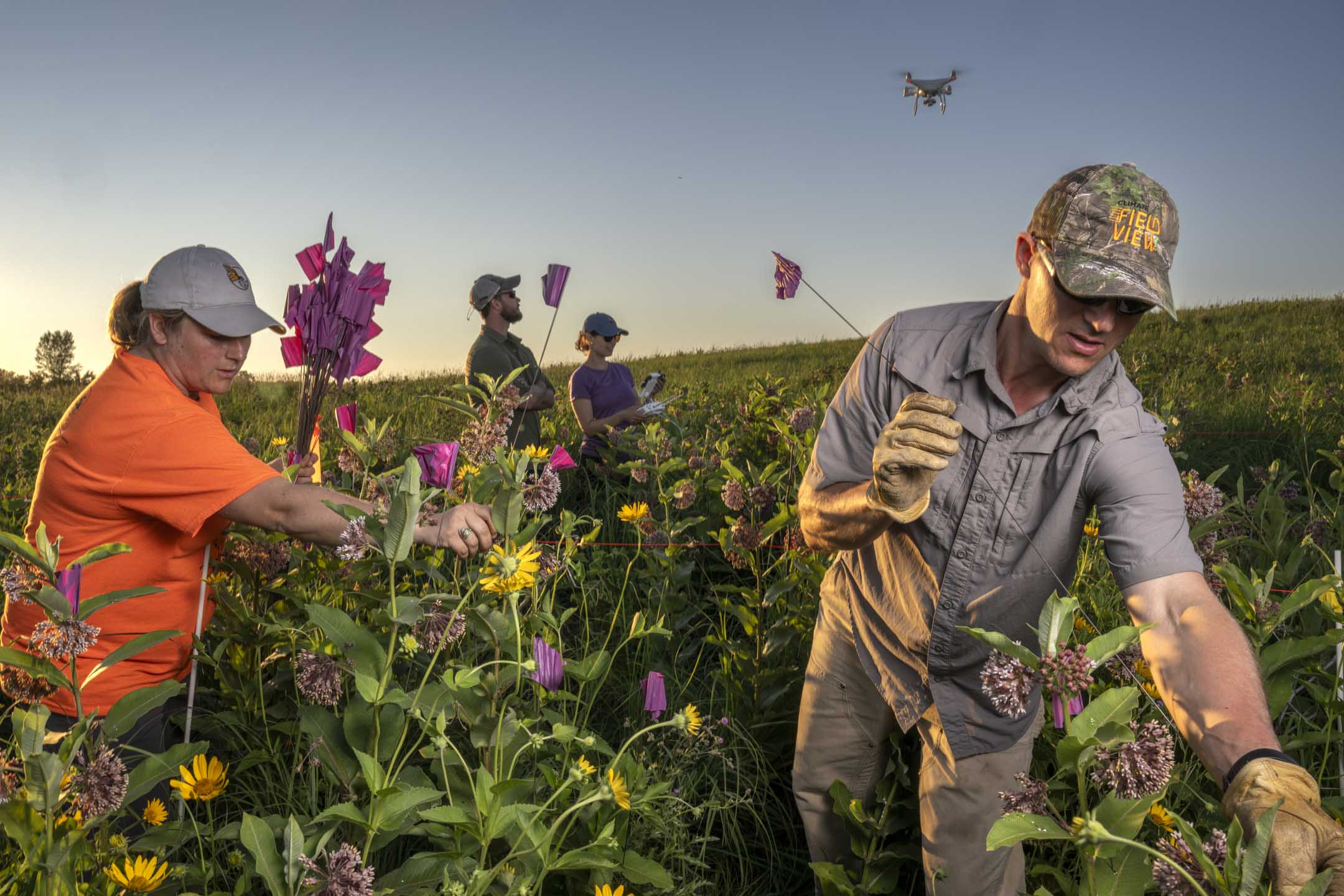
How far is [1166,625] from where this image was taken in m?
1.53

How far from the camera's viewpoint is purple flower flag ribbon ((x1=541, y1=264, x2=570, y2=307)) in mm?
1701

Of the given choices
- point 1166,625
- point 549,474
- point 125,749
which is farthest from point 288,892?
point 1166,625

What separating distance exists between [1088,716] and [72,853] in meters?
1.31

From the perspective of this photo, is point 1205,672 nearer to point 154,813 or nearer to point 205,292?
point 154,813

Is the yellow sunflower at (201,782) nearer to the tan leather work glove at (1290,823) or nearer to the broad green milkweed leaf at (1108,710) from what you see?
the broad green milkweed leaf at (1108,710)

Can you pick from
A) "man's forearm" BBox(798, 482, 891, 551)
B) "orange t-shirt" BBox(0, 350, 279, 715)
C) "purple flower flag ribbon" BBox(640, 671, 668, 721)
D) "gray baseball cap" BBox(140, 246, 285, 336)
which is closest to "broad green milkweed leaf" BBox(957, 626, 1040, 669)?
"man's forearm" BBox(798, 482, 891, 551)

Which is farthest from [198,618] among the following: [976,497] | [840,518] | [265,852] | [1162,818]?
[1162,818]

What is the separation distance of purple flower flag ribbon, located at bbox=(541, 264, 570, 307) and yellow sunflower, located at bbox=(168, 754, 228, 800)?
38.5 inches

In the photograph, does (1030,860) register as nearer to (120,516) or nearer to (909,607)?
(909,607)

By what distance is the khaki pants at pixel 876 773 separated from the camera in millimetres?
1897

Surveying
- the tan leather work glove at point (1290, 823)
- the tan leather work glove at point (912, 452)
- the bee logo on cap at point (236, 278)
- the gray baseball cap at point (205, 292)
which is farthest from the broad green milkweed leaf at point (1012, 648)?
the bee logo on cap at point (236, 278)

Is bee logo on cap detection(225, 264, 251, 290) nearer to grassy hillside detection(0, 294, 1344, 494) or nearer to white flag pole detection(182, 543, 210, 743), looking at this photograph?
white flag pole detection(182, 543, 210, 743)

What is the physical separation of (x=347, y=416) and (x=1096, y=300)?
4.89ft

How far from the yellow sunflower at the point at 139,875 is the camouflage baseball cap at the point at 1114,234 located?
5.65 ft
